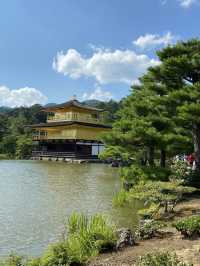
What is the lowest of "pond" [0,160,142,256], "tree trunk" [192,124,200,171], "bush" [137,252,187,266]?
"pond" [0,160,142,256]

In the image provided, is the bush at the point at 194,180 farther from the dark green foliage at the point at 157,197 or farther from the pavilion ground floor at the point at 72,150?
the pavilion ground floor at the point at 72,150

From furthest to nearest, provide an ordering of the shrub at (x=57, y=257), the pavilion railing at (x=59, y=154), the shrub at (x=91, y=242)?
the pavilion railing at (x=59, y=154), the shrub at (x=91, y=242), the shrub at (x=57, y=257)

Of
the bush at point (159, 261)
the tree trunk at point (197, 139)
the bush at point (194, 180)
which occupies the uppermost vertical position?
the tree trunk at point (197, 139)

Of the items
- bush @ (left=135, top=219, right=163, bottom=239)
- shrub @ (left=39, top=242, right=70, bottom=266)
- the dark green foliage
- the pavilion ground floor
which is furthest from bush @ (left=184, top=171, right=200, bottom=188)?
the pavilion ground floor

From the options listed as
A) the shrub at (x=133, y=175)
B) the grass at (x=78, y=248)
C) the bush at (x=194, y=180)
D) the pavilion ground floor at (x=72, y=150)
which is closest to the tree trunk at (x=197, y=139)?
the bush at (x=194, y=180)

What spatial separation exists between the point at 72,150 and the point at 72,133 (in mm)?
1939

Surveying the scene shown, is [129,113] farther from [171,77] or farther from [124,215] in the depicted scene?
[124,215]

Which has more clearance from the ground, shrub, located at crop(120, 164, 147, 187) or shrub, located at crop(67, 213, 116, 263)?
shrub, located at crop(120, 164, 147, 187)

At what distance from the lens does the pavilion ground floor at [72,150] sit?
33.9 meters

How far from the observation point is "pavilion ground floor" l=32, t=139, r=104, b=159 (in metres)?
33.9

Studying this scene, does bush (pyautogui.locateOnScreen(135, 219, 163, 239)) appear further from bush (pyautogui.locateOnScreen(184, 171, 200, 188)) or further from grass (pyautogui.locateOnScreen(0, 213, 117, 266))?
bush (pyautogui.locateOnScreen(184, 171, 200, 188))

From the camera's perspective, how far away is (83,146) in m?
35.7

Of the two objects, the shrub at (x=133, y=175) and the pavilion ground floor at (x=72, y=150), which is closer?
the shrub at (x=133, y=175)

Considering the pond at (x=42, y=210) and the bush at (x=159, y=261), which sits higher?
the bush at (x=159, y=261)
